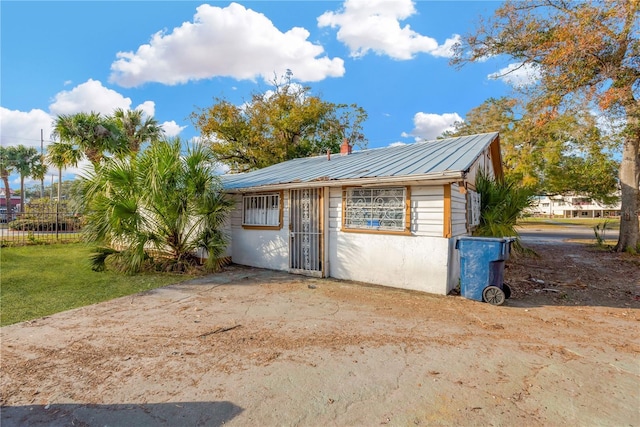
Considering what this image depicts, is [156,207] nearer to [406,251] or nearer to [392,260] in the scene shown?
[392,260]

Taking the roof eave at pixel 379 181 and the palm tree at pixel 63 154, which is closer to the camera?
the roof eave at pixel 379 181

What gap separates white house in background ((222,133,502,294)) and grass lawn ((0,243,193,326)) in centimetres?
271

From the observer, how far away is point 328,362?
350 cm

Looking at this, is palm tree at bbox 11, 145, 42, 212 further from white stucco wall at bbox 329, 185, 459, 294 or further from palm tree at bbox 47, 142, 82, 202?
white stucco wall at bbox 329, 185, 459, 294

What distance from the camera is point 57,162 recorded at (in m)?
15.5

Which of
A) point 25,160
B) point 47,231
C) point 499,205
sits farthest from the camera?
point 25,160

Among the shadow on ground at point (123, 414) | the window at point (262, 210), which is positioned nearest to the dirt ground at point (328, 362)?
the shadow on ground at point (123, 414)

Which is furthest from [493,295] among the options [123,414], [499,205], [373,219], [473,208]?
[123,414]

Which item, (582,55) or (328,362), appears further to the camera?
(582,55)

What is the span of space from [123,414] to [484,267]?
568 centimetres

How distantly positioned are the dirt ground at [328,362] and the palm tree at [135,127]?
580 inches

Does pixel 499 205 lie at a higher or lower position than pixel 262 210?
higher

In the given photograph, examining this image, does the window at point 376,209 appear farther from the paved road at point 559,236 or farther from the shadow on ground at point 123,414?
the paved road at point 559,236

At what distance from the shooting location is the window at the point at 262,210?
8812 millimetres
